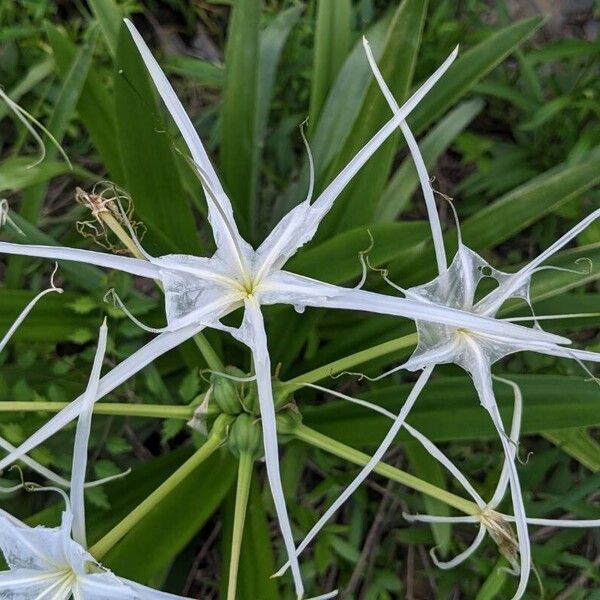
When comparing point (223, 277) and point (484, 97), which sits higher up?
point (484, 97)

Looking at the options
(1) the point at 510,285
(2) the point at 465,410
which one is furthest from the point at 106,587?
(2) the point at 465,410

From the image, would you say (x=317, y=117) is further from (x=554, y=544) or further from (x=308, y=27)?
(x=554, y=544)

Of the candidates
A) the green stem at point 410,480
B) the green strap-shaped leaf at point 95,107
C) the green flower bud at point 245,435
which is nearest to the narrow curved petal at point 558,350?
the green stem at point 410,480

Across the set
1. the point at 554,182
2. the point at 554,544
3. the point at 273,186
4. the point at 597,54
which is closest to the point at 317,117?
the point at 273,186

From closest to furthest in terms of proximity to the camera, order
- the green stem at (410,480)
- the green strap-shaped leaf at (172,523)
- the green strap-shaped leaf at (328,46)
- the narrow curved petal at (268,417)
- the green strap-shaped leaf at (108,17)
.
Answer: the narrow curved petal at (268,417), the green stem at (410,480), the green strap-shaped leaf at (172,523), the green strap-shaped leaf at (108,17), the green strap-shaped leaf at (328,46)

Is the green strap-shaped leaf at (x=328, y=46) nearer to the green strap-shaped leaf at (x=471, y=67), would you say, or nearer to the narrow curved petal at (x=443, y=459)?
the green strap-shaped leaf at (x=471, y=67)

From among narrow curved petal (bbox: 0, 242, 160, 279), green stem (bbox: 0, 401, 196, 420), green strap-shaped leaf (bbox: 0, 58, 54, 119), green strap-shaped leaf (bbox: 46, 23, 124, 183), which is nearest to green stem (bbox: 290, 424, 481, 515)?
green stem (bbox: 0, 401, 196, 420)

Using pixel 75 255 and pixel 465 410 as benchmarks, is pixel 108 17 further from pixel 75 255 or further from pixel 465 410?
pixel 465 410
